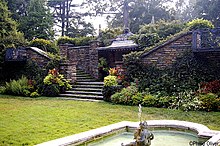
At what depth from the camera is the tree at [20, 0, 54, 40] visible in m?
23.1

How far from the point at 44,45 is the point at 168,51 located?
9222 mm

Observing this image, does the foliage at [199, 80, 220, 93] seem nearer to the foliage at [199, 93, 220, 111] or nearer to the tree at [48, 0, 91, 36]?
the foliage at [199, 93, 220, 111]

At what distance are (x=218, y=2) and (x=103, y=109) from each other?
2166 cm

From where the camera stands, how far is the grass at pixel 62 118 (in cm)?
541

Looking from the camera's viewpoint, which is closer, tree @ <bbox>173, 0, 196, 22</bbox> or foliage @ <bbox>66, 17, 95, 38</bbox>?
foliage @ <bbox>66, 17, 95, 38</bbox>

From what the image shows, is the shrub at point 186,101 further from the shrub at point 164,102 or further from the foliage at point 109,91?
the foliage at point 109,91

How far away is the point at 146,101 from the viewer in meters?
9.30

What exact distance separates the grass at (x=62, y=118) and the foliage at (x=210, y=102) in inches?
17.7

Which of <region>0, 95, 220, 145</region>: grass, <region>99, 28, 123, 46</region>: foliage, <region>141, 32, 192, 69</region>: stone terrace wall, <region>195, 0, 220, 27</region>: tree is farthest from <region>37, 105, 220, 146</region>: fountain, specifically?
<region>195, 0, 220, 27</region>: tree

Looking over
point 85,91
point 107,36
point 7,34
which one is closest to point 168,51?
point 85,91

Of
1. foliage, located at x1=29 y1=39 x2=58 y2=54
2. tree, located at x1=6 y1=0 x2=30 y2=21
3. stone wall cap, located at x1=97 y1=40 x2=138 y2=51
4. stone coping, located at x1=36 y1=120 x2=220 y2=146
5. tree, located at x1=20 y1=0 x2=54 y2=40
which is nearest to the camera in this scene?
stone coping, located at x1=36 y1=120 x2=220 y2=146

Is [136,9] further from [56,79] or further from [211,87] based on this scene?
[211,87]

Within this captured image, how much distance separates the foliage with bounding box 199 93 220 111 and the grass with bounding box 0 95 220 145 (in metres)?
0.45

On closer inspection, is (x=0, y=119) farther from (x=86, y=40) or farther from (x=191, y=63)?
(x=86, y=40)
